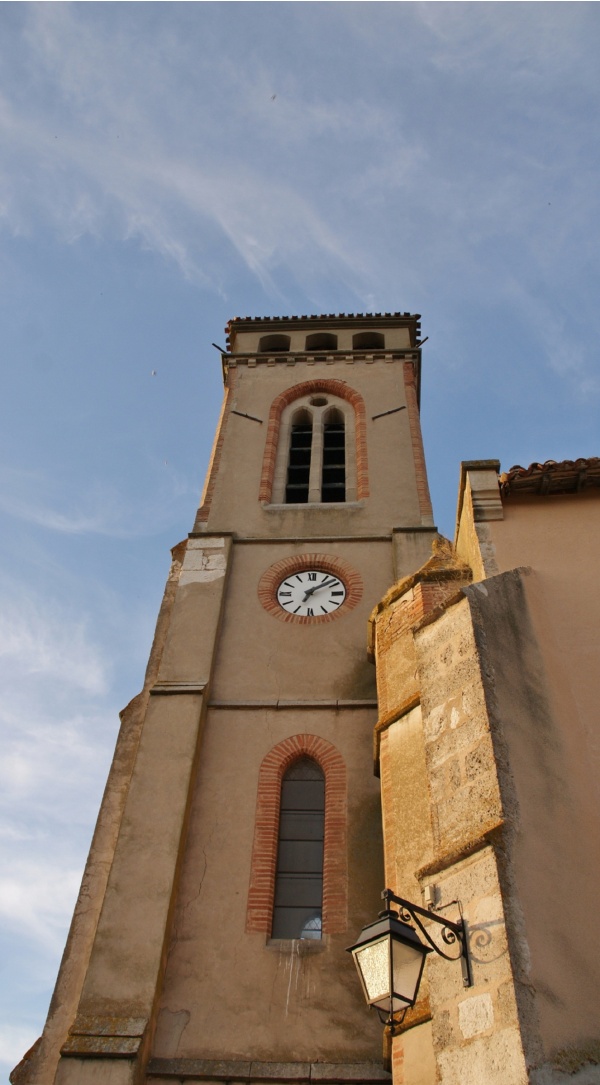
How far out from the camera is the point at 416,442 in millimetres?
16031

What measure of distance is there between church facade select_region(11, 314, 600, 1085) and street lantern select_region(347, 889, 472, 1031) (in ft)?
0.40

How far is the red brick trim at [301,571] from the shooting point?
1225cm

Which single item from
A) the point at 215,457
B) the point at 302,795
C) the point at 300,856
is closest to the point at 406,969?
the point at 300,856

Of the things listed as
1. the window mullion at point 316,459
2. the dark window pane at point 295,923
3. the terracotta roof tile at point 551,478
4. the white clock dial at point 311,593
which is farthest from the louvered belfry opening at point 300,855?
the window mullion at point 316,459

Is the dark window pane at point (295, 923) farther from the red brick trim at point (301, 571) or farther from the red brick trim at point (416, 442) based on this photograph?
the red brick trim at point (416, 442)

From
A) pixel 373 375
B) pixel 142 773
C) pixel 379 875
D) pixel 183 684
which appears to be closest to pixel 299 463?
pixel 373 375

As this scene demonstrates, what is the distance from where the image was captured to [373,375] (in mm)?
18281

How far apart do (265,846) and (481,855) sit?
4838 mm

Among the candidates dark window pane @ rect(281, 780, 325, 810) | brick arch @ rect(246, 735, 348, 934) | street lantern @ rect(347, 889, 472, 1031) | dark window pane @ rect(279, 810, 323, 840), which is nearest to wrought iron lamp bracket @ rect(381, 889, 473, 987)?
street lantern @ rect(347, 889, 472, 1031)

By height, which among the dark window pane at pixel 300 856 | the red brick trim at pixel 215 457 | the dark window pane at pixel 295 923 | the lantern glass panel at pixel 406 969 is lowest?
the lantern glass panel at pixel 406 969

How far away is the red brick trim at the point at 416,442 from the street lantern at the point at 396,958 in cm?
942

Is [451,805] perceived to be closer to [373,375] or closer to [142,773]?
[142,773]

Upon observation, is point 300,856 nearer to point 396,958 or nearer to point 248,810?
point 248,810

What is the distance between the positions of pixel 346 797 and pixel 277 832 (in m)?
0.84
